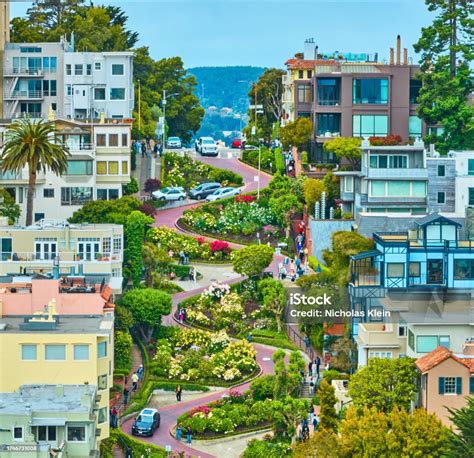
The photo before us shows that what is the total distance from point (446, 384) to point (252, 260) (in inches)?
1243

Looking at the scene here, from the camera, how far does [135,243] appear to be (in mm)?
124438

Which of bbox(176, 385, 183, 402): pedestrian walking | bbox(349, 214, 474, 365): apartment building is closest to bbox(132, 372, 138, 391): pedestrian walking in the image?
bbox(176, 385, 183, 402): pedestrian walking

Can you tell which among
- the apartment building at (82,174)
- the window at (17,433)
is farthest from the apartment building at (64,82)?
the window at (17,433)

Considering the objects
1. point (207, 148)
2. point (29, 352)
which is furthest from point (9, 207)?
point (29, 352)

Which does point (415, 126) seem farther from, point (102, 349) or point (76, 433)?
point (76, 433)

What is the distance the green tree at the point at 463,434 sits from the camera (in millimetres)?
86938

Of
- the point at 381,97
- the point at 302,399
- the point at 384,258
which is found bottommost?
the point at 302,399

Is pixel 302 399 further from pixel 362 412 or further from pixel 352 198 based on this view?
pixel 352 198

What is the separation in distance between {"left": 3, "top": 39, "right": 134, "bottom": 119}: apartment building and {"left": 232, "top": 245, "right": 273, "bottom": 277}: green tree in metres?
30.5

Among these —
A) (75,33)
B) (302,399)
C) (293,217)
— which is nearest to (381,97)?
(293,217)

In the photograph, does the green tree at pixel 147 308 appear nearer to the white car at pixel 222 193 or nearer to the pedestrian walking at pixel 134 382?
the pedestrian walking at pixel 134 382

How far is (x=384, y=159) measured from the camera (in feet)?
438

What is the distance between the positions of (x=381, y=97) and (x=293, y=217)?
52.5 ft

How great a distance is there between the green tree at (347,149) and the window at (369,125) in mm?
4262
